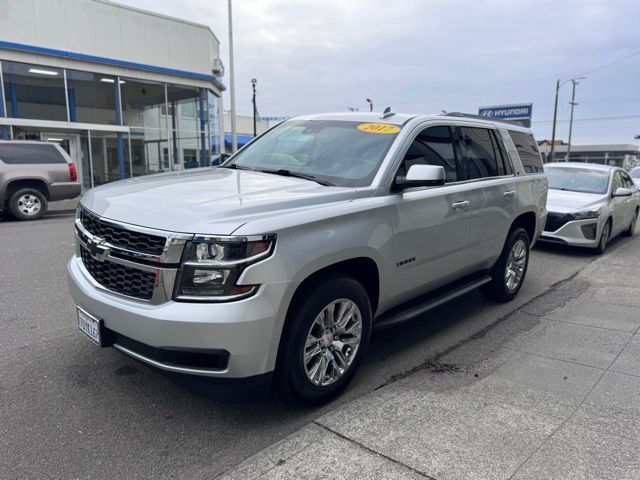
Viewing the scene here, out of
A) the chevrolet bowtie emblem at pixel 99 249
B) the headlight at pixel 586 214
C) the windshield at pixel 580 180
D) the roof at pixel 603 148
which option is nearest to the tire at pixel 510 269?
the headlight at pixel 586 214

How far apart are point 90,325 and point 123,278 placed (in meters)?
0.45

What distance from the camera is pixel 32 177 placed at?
12164 millimetres

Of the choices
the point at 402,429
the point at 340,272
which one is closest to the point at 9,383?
the point at 340,272

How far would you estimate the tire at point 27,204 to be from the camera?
12023 millimetres

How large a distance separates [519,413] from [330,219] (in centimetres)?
175

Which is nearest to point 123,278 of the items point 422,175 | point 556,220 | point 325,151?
point 325,151

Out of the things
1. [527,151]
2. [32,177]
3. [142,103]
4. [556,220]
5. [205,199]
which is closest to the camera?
[205,199]

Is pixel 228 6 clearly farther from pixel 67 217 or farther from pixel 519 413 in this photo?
pixel 519 413

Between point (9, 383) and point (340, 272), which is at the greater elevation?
point (340, 272)

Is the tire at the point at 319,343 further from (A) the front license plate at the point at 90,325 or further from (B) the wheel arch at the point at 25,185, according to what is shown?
(B) the wheel arch at the point at 25,185

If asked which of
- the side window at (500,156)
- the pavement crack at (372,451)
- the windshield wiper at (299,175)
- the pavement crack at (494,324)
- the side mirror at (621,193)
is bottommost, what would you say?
the pavement crack at (494,324)

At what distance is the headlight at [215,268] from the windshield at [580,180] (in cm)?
879

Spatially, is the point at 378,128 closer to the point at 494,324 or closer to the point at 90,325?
the point at 494,324

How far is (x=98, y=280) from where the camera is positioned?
319 centimetres
